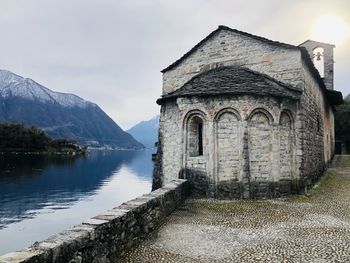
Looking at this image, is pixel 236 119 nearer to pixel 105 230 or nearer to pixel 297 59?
pixel 297 59

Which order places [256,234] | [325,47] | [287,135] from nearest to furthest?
[256,234], [287,135], [325,47]

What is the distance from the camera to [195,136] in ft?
41.2

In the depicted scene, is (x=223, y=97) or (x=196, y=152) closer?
(x=223, y=97)

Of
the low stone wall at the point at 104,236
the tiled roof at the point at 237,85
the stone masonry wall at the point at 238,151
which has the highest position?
the tiled roof at the point at 237,85

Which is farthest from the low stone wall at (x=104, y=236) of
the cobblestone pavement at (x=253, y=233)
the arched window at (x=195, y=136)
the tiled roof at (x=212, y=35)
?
the tiled roof at (x=212, y=35)

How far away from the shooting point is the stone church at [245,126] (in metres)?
11.5

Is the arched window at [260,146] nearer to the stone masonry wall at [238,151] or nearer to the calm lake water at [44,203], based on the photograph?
the stone masonry wall at [238,151]

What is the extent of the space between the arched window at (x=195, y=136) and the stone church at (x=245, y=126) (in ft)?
0.13

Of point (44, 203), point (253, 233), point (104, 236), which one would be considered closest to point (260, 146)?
Answer: point (253, 233)

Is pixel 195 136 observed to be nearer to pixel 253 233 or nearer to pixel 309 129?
pixel 309 129

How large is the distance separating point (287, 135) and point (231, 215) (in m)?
4.70

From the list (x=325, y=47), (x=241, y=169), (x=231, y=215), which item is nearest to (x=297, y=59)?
(x=241, y=169)

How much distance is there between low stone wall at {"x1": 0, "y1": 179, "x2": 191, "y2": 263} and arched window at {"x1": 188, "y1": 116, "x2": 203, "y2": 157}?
12.6 ft

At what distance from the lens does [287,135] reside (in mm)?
12258
